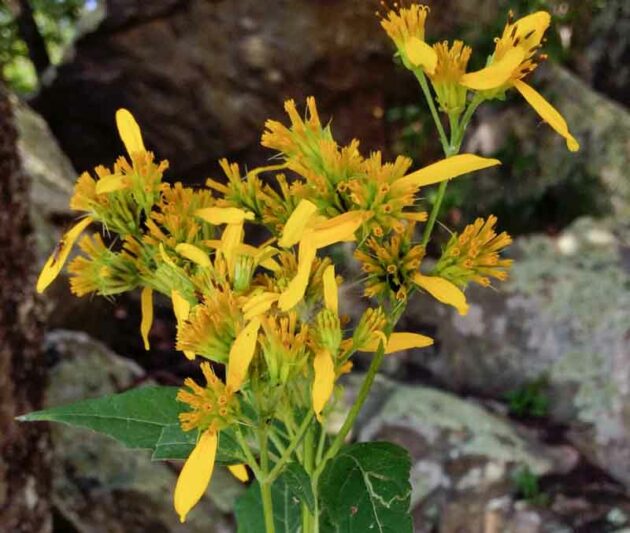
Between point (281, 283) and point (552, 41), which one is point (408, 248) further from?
point (552, 41)

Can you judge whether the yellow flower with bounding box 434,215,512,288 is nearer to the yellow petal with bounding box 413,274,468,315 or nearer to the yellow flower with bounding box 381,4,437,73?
the yellow petal with bounding box 413,274,468,315

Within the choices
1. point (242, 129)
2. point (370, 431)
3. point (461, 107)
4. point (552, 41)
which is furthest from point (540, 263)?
point (461, 107)

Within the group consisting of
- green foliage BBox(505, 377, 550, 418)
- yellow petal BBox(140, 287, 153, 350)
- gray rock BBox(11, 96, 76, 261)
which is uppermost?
yellow petal BBox(140, 287, 153, 350)

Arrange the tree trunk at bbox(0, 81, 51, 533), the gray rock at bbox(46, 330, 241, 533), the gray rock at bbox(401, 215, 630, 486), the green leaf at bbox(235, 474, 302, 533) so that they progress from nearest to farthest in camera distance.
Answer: the green leaf at bbox(235, 474, 302, 533), the tree trunk at bbox(0, 81, 51, 533), the gray rock at bbox(46, 330, 241, 533), the gray rock at bbox(401, 215, 630, 486)

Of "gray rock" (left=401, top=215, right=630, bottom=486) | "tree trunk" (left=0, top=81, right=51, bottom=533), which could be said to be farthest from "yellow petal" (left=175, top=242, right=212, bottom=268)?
"gray rock" (left=401, top=215, right=630, bottom=486)

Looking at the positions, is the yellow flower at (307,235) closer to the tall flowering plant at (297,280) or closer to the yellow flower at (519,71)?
the tall flowering plant at (297,280)

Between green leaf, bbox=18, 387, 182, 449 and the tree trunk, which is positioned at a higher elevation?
green leaf, bbox=18, 387, 182, 449

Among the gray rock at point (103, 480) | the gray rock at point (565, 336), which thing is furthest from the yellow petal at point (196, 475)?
the gray rock at point (565, 336)
